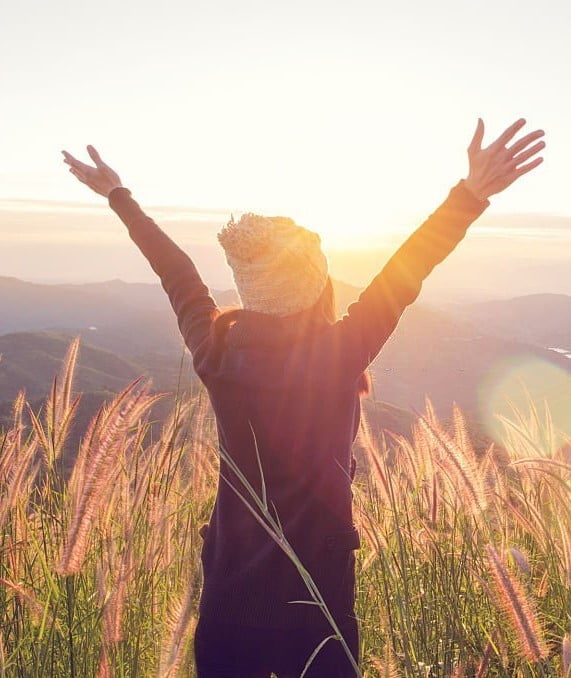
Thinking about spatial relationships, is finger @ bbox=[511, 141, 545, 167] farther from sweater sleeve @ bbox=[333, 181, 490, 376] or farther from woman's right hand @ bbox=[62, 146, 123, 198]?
woman's right hand @ bbox=[62, 146, 123, 198]

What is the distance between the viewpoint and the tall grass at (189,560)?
5.17 feet

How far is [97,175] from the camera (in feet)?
8.56

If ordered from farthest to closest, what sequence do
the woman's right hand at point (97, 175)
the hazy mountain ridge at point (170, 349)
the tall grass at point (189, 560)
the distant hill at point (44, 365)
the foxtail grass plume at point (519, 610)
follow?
1. the hazy mountain ridge at point (170, 349)
2. the distant hill at point (44, 365)
3. the woman's right hand at point (97, 175)
4. the tall grass at point (189, 560)
5. the foxtail grass plume at point (519, 610)

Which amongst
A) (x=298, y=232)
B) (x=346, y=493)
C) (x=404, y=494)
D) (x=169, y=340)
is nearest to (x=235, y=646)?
(x=346, y=493)

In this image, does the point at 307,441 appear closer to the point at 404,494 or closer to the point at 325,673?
the point at 325,673

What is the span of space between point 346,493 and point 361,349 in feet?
1.29

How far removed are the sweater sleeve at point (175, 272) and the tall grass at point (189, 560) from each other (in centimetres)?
27

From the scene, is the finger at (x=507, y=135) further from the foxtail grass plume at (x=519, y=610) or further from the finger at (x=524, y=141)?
the foxtail grass plume at (x=519, y=610)

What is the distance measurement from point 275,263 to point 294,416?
15.9 inches

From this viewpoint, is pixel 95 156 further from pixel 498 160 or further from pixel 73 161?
pixel 498 160

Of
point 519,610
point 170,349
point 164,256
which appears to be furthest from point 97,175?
point 170,349

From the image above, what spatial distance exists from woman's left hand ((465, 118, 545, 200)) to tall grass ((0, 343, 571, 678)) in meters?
0.65

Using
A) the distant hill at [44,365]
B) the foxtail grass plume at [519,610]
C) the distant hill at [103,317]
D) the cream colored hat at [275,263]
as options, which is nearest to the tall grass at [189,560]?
the foxtail grass plume at [519,610]

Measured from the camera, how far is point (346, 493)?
5.94 feet
